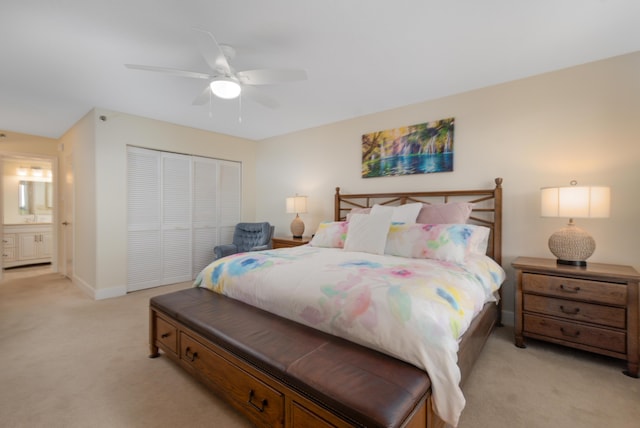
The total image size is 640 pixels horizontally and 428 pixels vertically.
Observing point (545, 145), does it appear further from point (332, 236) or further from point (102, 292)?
point (102, 292)

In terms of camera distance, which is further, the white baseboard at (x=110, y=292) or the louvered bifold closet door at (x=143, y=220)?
Result: the louvered bifold closet door at (x=143, y=220)

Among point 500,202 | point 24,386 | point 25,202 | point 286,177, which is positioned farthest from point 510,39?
point 25,202

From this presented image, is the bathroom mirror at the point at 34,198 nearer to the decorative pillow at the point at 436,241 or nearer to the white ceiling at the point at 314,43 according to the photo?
the white ceiling at the point at 314,43

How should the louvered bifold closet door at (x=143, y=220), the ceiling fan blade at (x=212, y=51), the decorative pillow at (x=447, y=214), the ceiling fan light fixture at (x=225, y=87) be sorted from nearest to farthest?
the ceiling fan blade at (x=212, y=51) < the ceiling fan light fixture at (x=225, y=87) < the decorative pillow at (x=447, y=214) < the louvered bifold closet door at (x=143, y=220)

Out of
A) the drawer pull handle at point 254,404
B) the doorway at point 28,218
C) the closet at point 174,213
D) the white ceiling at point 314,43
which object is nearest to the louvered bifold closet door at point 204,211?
the closet at point 174,213

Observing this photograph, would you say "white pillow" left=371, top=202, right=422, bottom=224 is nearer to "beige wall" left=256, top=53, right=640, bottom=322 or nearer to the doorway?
"beige wall" left=256, top=53, right=640, bottom=322

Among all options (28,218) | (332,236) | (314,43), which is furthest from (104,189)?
(28,218)

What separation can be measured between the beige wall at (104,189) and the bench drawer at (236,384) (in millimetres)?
2514

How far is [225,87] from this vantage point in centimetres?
215

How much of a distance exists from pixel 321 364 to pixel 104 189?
147 inches

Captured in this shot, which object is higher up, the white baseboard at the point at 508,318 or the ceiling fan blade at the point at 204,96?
the ceiling fan blade at the point at 204,96

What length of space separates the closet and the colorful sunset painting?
2.55m

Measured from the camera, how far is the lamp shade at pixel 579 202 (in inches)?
84.0

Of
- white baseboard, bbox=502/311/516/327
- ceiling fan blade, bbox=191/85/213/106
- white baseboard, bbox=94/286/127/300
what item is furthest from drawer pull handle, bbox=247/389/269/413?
white baseboard, bbox=94/286/127/300
